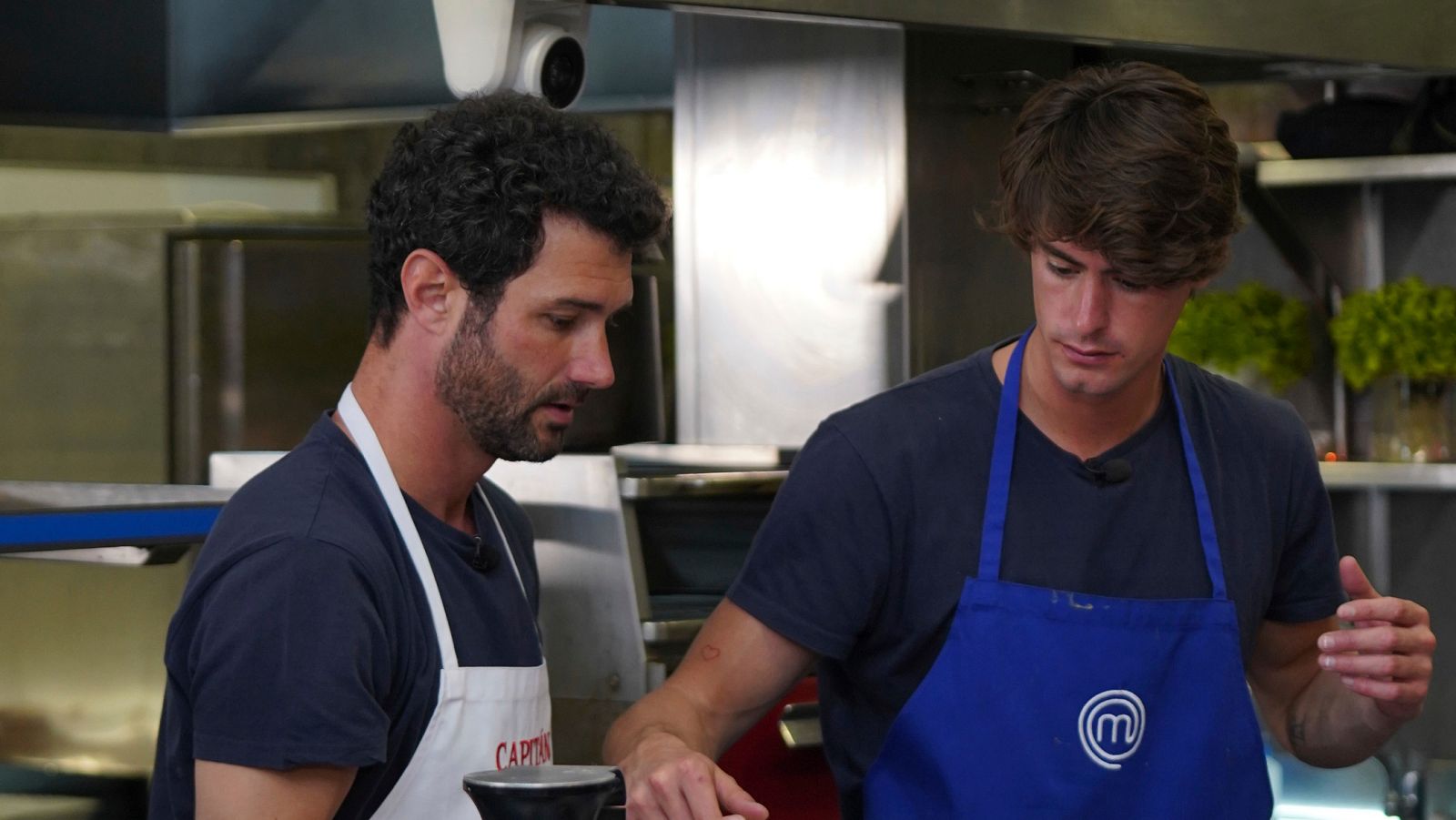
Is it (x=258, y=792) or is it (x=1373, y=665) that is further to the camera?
(x=1373, y=665)

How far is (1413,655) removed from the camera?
1.48 m

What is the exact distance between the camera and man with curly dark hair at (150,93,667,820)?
Answer: 3.81 feet

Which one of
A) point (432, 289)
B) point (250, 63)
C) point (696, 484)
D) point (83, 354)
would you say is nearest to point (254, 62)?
point (250, 63)

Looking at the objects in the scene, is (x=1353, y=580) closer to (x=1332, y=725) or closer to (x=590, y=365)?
(x=1332, y=725)

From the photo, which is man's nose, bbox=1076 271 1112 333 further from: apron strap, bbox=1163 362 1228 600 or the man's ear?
the man's ear

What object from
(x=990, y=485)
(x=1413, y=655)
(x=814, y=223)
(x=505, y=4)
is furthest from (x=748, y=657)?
(x=814, y=223)

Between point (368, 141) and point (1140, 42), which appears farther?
point (368, 141)

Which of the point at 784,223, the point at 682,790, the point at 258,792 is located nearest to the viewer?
the point at 258,792

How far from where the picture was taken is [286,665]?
3.74 feet

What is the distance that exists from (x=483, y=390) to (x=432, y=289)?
0.32 ft

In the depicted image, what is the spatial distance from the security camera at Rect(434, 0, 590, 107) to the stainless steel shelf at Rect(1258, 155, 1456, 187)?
1530 millimetres

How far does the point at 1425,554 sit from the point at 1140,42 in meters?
1.40

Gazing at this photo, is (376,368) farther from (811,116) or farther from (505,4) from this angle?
(811,116)

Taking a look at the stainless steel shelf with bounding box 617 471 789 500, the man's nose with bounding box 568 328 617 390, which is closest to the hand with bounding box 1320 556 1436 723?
the man's nose with bounding box 568 328 617 390
